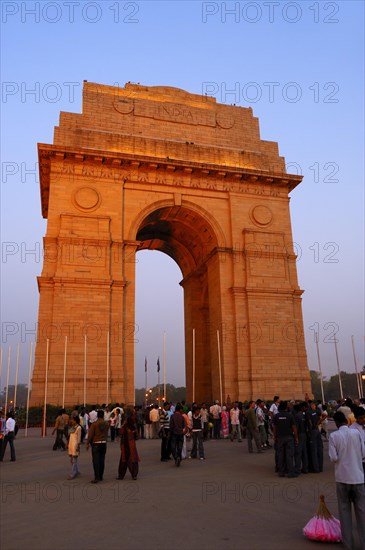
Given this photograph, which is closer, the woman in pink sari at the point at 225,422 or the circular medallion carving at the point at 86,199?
the woman in pink sari at the point at 225,422

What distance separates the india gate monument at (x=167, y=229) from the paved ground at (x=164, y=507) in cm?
1199

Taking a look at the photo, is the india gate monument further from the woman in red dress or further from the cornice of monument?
the woman in red dress

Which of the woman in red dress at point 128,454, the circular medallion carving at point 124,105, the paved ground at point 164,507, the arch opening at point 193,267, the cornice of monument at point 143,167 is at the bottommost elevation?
the paved ground at point 164,507

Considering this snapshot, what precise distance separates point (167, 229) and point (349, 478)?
93.9 feet

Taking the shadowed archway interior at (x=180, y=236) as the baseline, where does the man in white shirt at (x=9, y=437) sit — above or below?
below

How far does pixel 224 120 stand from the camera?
3212 centimetres

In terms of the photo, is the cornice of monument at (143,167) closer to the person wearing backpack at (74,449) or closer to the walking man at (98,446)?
the person wearing backpack at (74,449)

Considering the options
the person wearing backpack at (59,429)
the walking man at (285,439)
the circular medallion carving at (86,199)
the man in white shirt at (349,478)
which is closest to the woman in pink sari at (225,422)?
the person wearing backpack at (59,429)

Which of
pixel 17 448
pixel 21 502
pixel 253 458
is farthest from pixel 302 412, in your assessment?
pixel 17 448

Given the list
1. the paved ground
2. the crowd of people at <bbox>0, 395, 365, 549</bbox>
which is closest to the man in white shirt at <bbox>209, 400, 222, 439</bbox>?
the crowd of people at <bbox>0, 395, 365, 549</bbox>

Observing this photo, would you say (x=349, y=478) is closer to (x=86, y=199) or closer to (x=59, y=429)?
(x=59, y=429)

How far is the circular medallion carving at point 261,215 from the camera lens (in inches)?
1161

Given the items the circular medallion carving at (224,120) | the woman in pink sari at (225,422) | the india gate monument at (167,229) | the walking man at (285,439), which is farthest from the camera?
the circular medallion carving at (224,120)

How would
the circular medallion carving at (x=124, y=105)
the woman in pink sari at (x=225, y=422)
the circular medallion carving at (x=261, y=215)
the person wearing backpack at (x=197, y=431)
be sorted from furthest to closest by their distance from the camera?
the circular medallion carving at (x=124, y=105) < the circular medallion carving at (x=261, y=215) < the woman in pink sari at (x=225, y=422) < the person wearing backpack at (x=197, y=431)
